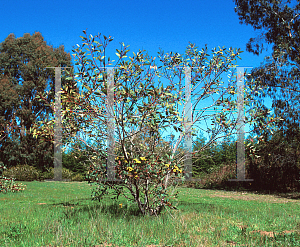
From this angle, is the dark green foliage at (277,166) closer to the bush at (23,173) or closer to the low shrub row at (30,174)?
the low shrub row at (30,174)

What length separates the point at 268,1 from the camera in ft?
54.4

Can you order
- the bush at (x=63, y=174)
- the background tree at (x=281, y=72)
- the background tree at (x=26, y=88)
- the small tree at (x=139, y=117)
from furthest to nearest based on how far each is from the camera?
1. the background tree at (x=26, y=88)
2. the bush at (x=63, y=174)
3. the background tree at (x=281, y=72)
4. the small tree at (x=139, y=117)

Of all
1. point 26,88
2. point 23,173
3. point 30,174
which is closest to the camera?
point 23,173

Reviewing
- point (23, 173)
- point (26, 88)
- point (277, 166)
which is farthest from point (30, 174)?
point (277, 166)

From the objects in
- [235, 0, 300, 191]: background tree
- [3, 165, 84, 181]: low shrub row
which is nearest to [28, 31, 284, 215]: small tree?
[235, 0, 300, 191]: background tree

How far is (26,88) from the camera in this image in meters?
22.8

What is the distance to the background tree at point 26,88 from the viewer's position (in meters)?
22.0

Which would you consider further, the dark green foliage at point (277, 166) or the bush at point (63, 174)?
the bush at point (63, 174)

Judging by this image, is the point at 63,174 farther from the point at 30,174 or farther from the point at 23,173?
the point at 23,173

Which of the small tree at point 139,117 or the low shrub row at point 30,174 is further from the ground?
the small tree at point 139,117

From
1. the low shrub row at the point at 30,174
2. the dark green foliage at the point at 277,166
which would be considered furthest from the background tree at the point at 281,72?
the low shrub row at the point at 30,174

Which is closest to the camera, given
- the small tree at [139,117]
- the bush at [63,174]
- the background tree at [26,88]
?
the small tree at [139,117]

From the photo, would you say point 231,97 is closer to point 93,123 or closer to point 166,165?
point 166,165

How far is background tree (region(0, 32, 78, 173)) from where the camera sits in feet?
72.3
